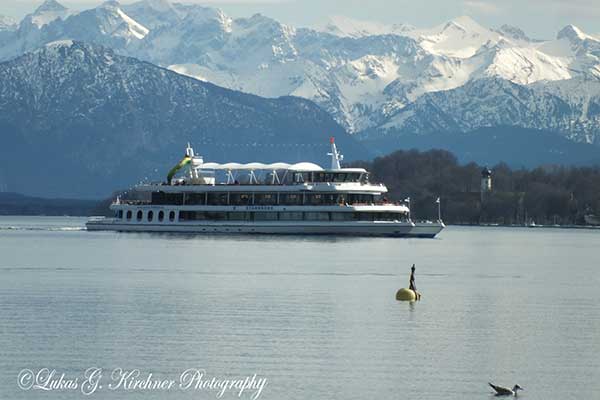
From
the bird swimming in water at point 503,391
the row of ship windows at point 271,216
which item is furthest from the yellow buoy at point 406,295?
the row of ship windows at point 271,216

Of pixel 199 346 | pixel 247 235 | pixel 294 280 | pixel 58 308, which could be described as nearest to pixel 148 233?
pixel 247 235

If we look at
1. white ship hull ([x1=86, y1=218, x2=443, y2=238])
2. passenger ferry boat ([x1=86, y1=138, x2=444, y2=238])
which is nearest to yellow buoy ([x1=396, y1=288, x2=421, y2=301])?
passenger ferry boat ([x1=86, y1=138, x2=444, y2=238])

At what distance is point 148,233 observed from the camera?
19100 cm

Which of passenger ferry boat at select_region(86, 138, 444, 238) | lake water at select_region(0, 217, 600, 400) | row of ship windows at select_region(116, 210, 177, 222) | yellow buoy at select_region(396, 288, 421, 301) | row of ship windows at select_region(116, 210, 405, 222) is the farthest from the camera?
row of ship windows at select_region(116, 210, 177, 222)

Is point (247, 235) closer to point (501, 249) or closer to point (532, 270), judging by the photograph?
point (501, 249)

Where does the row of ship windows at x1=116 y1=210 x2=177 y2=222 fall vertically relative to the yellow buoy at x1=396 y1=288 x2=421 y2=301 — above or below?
above

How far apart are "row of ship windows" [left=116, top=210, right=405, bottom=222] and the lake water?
142 ft

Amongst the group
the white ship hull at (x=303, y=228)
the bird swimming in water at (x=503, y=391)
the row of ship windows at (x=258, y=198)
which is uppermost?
the row of ship windows at (x=258, y=198)

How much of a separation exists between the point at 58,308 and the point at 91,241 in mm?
88138

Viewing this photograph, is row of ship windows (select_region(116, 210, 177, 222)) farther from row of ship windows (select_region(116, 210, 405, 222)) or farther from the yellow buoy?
the yellow buoy

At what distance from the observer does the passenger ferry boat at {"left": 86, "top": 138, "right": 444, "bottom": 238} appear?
177750 mm

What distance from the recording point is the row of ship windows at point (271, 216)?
17762 centimetres

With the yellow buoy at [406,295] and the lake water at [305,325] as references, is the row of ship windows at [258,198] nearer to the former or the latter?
the lake water at [305,325]

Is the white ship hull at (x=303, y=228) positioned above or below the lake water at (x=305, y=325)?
above
